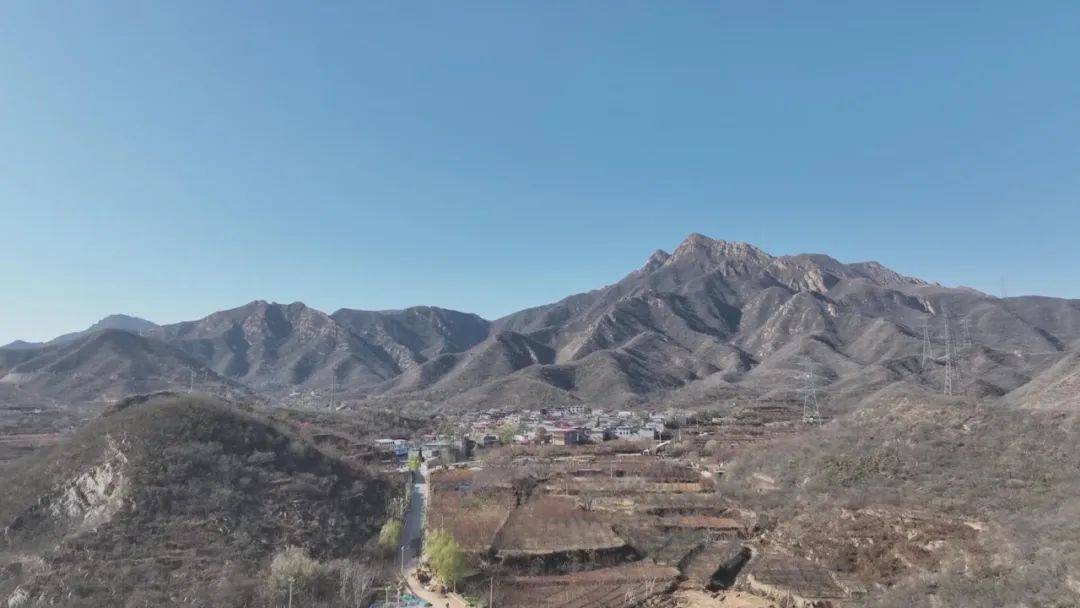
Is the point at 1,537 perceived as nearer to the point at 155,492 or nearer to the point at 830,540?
the point at 155,492

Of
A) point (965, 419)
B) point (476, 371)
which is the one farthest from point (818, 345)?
point (965, 419)

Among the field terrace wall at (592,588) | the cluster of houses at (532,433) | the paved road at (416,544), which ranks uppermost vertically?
the cluster of houses at (532,433)

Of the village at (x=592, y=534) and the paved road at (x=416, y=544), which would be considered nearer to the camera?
the paved road at (x=416, y=544)

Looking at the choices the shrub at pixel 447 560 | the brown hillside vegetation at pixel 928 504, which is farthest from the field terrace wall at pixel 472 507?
the brown hillside vegetation at pixel 928 504

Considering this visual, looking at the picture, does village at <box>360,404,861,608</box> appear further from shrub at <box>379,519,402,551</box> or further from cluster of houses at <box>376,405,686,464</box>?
cluster of houses at <box>376,405,686,464</box>

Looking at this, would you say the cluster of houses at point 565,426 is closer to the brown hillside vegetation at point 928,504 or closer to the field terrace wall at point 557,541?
the brown hillside vegetation at point 928,504

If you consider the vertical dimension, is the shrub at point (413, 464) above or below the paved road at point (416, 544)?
above

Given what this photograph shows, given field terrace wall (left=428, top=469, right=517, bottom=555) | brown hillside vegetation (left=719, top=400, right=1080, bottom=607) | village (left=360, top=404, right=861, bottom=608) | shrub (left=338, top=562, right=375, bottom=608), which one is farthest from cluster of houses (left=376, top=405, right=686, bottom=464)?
shrub (left=338, top=562, right=375, bottom=608)
